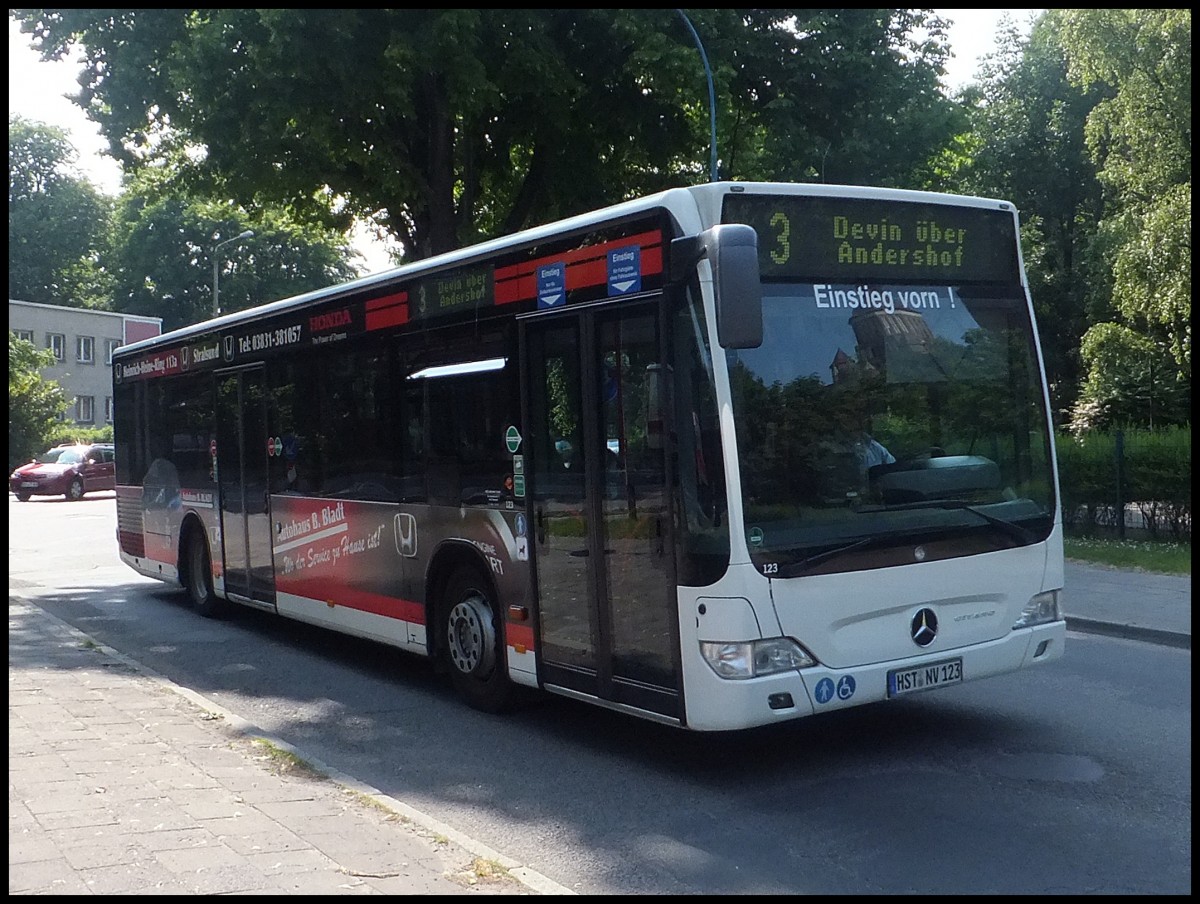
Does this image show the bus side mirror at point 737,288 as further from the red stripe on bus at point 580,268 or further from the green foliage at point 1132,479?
the green foliage at point 1132,479

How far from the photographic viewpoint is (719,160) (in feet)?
78.5

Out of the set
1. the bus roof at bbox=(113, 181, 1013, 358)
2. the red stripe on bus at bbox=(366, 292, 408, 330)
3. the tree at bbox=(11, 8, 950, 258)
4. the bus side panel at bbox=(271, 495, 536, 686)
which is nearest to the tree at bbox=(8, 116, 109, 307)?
the tree at bbox=(11, 8, 950, 258)

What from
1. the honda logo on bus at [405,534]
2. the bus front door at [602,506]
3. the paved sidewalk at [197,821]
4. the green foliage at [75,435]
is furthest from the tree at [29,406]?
the bus front door at [602,506]

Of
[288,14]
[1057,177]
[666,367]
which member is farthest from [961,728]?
[1057,177]

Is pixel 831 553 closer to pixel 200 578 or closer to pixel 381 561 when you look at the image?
pixel 381 561

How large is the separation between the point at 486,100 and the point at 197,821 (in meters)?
14.7

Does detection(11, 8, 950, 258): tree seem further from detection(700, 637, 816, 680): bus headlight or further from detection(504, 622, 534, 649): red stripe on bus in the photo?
detection(700, 637, 816, 680): bus headlight

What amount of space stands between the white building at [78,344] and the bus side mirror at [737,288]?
211ft

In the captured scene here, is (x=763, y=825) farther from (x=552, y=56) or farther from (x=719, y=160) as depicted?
(x=719, y=160)

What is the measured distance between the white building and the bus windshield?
64.0 meters

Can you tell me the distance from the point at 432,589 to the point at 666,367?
10.4 ft

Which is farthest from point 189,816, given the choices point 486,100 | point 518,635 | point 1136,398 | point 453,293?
point 1136,398

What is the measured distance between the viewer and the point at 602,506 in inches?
282

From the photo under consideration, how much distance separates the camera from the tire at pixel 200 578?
536 inches
